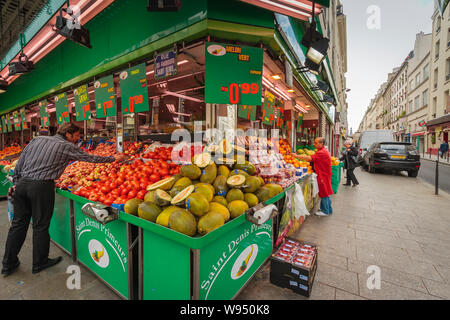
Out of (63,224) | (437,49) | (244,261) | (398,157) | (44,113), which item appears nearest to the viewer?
(244,261)

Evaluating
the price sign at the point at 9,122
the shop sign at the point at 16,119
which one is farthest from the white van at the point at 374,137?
the price sign at the point at 9,122

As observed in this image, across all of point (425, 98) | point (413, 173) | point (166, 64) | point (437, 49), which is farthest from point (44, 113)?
point (425, 98)

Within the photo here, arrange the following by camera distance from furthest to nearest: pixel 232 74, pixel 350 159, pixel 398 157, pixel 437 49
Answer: pixel 437 49 < pixel 398 157 < pixel 350 159 < pixel 232 74

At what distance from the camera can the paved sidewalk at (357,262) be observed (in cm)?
234

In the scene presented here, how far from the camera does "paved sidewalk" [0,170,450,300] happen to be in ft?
7.69

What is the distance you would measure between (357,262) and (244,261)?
1.88m

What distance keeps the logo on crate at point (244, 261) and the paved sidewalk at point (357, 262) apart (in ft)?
1.01

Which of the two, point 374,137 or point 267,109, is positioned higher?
point 374,137

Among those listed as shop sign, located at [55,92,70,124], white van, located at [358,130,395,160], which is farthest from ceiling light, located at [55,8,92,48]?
white van, located at [358,130,395,160]

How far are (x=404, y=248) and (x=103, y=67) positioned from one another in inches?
261

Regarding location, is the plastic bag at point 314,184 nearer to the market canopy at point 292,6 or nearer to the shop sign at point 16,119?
the market canopy at point 292,6

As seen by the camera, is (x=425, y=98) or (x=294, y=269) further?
(x=425, y=98)

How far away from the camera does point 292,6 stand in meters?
2.88

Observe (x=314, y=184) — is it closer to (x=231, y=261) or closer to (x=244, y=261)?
(x=244, y=261)
